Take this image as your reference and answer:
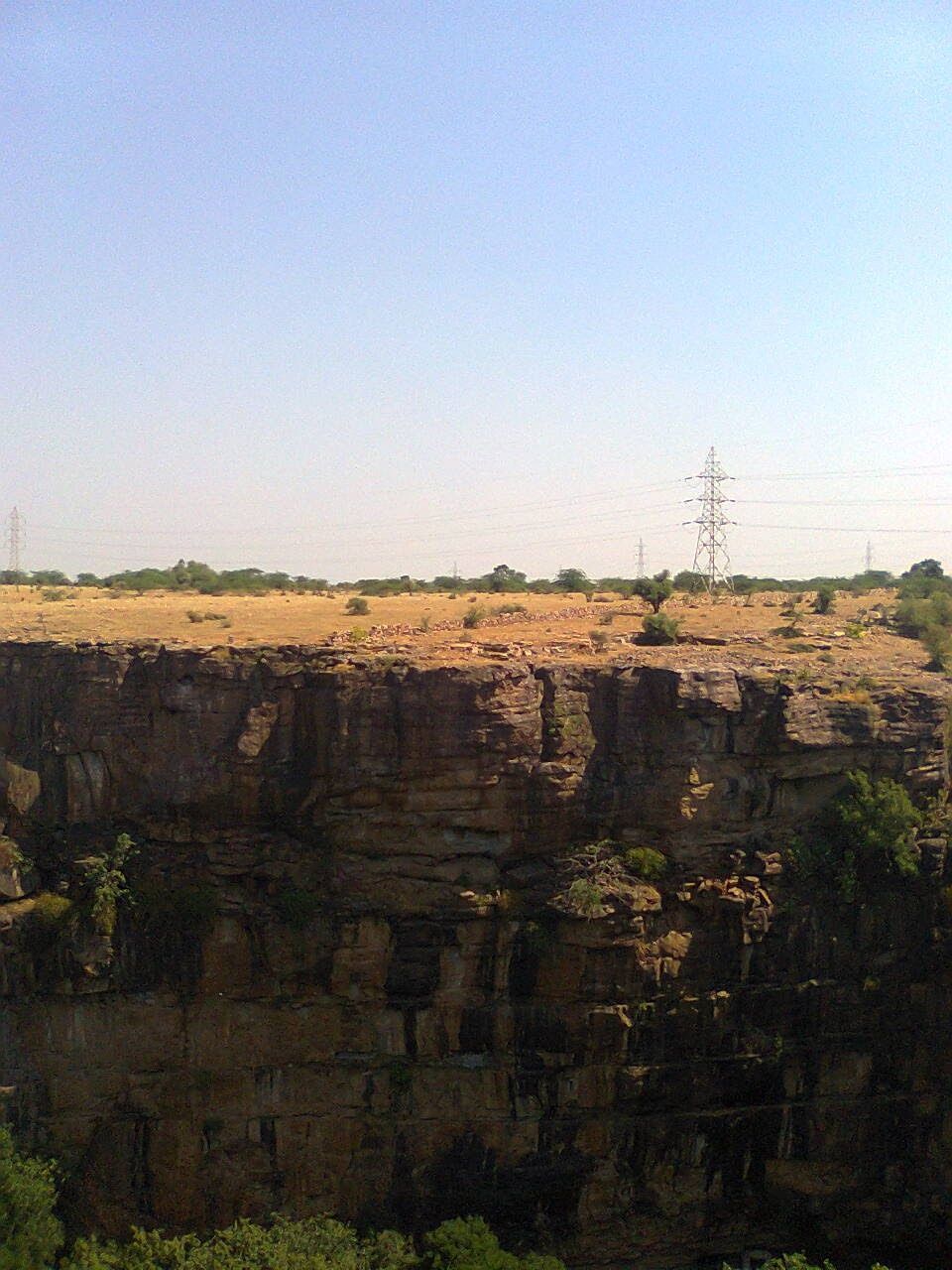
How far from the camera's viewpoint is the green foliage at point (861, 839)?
74.4 ft

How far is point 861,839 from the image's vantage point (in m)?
22.8

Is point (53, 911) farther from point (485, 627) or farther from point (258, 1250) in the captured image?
point (485, 627)

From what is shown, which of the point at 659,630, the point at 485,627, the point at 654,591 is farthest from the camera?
the point at 654,591

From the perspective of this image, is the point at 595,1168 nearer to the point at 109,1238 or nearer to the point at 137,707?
the point at 109,1238

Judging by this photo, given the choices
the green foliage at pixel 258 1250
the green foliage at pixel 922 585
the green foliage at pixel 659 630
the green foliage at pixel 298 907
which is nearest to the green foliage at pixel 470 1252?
the green foliage at pixel 258 1250

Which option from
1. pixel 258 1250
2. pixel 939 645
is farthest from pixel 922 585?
pixel 258 1250

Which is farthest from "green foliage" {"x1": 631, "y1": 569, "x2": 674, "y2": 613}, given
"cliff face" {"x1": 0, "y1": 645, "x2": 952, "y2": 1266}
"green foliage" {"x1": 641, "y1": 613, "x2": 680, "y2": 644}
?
"cliff face" {"x1": 0, "y1": 645, "x2": 952, "y2": 1266}

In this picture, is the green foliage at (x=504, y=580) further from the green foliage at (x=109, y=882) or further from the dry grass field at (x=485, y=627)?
the green foliage at (x=109, y=882)

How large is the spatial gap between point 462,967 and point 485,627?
8.60 metres

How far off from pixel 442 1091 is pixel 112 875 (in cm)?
810

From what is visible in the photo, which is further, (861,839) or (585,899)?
(861,839)

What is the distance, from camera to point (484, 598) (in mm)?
35500

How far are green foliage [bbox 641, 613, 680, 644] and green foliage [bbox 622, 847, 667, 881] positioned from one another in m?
5.65

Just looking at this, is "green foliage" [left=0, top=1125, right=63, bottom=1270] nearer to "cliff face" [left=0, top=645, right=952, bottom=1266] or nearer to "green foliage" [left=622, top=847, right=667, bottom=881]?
"cliff face" [left=0, top=645, right=952, bottom=1266]
